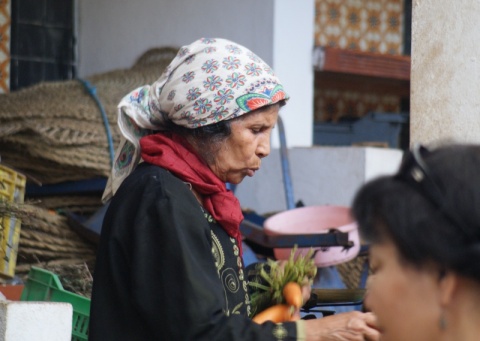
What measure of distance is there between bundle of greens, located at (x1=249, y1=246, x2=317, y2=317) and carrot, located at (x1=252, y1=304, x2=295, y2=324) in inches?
2.9

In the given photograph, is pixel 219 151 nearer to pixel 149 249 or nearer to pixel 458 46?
pixel 149 249

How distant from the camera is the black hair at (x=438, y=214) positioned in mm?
1532

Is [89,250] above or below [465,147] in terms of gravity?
below

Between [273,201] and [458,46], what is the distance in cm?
277

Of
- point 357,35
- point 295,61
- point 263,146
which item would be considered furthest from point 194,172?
point 357,35

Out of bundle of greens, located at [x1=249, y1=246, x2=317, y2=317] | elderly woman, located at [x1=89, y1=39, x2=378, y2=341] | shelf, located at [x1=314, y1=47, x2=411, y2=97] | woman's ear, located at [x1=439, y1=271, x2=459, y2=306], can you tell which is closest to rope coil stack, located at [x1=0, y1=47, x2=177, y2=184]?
shelf, located at [x1=314, y1=47, x2=411, y2=97]

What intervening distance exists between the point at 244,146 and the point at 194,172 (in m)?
0.17

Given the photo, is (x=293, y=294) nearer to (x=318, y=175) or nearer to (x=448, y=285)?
(x=448, y=285)

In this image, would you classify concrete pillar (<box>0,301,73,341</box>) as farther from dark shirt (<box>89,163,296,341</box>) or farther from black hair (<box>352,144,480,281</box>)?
black hair (<box>352,144,480,281</box>)

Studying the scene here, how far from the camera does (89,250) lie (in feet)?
17.3

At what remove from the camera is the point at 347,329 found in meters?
2.62

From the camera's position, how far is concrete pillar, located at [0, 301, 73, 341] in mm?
3434

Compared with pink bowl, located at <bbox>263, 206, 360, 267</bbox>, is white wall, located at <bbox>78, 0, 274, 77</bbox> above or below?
above

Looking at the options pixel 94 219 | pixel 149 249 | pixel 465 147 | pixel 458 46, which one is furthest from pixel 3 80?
pixel 465 147
